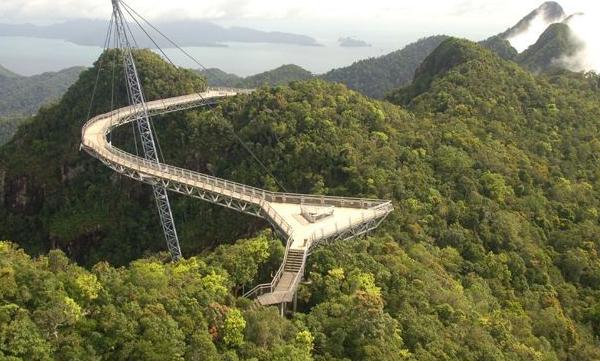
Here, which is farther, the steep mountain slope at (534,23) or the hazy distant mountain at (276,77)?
the steep mountain slope at (534,23)

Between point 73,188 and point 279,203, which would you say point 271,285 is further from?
point 73,188

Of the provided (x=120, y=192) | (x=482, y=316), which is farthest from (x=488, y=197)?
(x=120, y=192)

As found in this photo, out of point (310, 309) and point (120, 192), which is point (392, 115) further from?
point (310, 309)

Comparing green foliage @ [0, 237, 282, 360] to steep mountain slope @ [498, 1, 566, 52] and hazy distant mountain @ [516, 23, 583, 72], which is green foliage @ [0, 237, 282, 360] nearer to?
hazy distant mountain @ [516, 23, 583, 72]

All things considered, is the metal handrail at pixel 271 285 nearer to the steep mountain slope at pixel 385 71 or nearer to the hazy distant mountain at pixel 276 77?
the hazy distant mountain at pixel 276 77

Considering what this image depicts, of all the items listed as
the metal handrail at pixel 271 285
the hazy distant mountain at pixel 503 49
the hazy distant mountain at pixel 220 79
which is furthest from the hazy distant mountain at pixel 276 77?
the metal handrail at pixel 271 285

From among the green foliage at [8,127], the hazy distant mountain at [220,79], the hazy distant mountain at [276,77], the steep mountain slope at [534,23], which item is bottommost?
the green foliage at [8,127]
